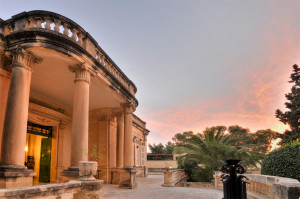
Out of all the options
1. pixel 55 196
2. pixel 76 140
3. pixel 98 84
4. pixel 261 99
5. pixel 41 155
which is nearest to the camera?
pixel 55 196

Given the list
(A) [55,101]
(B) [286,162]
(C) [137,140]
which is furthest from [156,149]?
(B) [286,162]

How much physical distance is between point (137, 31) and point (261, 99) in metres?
11.8

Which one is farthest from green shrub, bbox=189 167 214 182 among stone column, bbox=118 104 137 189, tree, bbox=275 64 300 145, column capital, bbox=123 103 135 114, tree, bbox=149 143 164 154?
tree, bbox=149 143 164 154

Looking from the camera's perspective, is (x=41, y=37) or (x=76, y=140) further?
(x=76, y=140)

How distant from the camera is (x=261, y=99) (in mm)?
17656

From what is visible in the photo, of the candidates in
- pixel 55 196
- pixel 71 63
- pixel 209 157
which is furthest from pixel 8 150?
pixel 209 157

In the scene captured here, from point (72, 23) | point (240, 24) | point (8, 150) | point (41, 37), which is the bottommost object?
point (8, 150)

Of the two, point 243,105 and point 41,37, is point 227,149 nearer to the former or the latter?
point 243,105

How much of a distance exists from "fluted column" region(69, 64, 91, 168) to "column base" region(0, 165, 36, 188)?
4.21ft

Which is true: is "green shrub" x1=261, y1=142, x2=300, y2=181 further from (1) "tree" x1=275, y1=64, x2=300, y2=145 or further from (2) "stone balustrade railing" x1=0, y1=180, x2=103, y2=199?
(1) "tree" x1=275, y1=64, x2=300, y2=145

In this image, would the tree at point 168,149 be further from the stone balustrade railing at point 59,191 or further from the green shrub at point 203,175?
the stone balustrade railing at point 59,191

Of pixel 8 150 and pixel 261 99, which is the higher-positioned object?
pixel 261 99

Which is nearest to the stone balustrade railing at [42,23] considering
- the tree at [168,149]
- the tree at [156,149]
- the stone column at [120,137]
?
the stone column at [120,137]

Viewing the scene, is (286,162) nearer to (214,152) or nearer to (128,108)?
(128,108)
